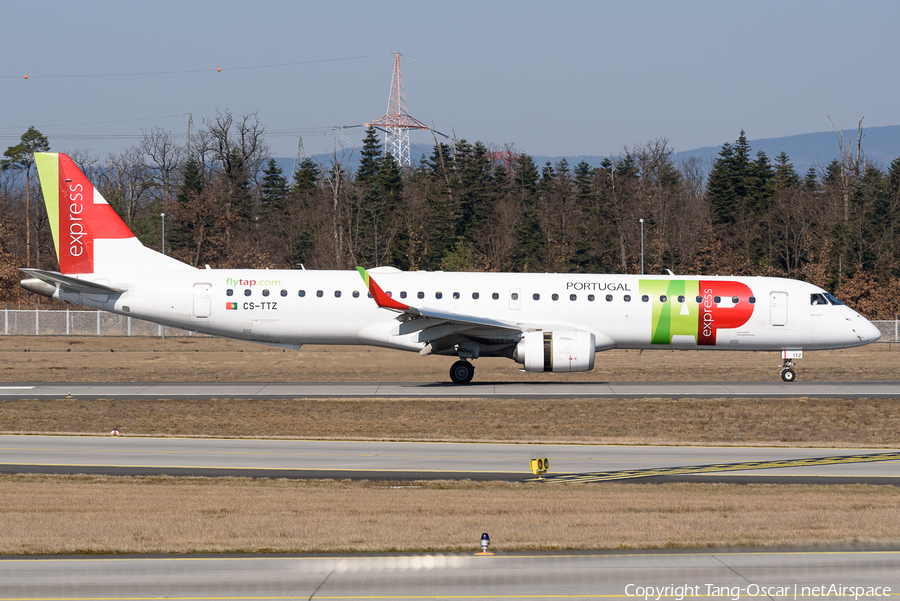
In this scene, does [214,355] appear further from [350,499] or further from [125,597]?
[125,597]

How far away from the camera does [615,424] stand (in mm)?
23875

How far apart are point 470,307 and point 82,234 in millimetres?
13634

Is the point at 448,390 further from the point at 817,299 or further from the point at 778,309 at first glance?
the point at 817,299

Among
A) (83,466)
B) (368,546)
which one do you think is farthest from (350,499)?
(83,466)

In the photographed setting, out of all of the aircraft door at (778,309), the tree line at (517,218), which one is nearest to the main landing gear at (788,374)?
the aircraft door at (778,309)

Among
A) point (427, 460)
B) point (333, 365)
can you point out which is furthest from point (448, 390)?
point (427, 460)

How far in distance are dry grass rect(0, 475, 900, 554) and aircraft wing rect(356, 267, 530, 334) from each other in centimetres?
1192

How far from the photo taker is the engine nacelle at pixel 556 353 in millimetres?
28344

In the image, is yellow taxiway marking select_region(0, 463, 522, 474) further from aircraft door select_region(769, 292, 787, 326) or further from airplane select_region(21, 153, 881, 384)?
aircraft door select_region(769, 292, 787, 326)

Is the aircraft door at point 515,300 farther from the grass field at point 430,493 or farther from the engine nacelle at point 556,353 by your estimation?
the grass field at point 430,493

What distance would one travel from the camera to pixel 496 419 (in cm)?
2408

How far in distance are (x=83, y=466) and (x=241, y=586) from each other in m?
10.4

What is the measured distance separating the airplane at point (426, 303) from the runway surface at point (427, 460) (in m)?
8.43

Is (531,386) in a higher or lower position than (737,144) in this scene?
lower
